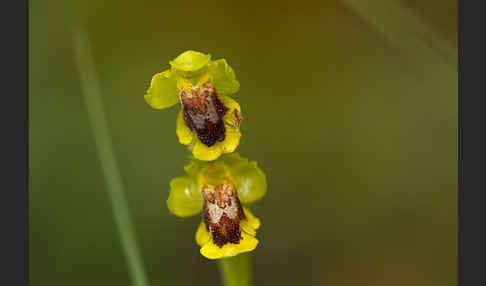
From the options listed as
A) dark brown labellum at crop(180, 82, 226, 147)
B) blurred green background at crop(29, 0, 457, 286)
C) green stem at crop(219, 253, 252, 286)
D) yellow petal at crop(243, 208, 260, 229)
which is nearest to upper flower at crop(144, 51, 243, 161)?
dark brown labellum at crop(180, 82, 226, 147)

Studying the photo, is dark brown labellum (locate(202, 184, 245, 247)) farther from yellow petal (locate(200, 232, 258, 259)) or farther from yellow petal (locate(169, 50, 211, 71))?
yellow petal (locate(169, 50, 211, 71))

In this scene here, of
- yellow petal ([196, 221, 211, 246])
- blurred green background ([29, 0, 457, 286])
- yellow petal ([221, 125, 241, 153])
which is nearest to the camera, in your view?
yellow petal ([221, 125, 241, 153])

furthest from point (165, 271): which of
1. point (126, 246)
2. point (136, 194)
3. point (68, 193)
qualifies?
point (126, 246)

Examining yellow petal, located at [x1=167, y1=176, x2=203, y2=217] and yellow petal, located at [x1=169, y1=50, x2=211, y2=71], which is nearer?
yellow petal, located at [x1=169, y1=50, x2=211, y2=71]

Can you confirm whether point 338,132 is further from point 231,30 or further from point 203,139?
point 203,139

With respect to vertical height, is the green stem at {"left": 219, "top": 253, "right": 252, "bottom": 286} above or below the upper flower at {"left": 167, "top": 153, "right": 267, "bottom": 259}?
below

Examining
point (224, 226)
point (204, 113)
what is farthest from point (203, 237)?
point (204, 113)

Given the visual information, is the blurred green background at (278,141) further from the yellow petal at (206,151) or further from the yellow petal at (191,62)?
the yellow petal at (206,151)

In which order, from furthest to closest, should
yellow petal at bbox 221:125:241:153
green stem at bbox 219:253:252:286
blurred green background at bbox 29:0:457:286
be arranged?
1. blurred green background at bbox 29:0:457:286
2. green stem at bbox 219:253:252:286
3. yellow petal at bbox 221:125:241:153
